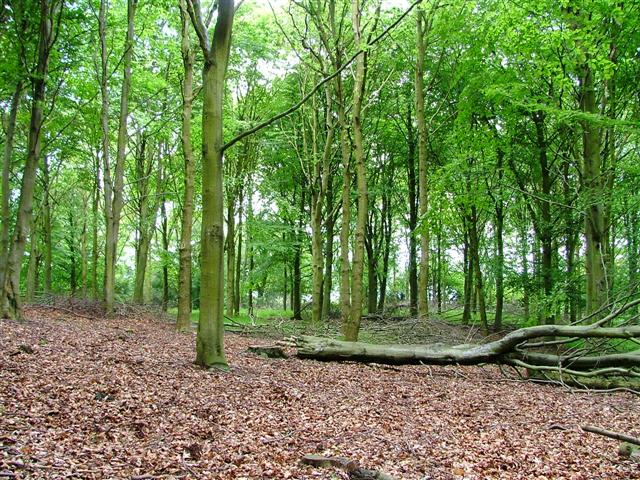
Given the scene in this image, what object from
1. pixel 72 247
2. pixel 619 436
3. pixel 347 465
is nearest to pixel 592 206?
pixel 619 436

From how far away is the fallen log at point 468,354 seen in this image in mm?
8570

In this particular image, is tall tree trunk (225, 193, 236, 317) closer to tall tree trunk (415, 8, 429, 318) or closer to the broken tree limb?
tall tree trunk (415, 8, 429, 318)

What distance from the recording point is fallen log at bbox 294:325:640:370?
857cm

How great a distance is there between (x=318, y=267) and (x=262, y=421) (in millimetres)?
13466

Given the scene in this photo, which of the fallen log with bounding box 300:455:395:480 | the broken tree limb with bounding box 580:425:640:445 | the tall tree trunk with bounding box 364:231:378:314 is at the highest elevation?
the tall tree trunk with bounding box 364:231:378:314

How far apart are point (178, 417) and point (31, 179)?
294 inches

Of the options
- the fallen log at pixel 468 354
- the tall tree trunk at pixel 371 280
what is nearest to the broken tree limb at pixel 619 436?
the fallen log at pixel 468 354

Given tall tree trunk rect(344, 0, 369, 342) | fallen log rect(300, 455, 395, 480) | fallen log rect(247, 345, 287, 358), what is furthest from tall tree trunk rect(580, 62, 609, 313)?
fallen log rect(300, 455, 395, 480)

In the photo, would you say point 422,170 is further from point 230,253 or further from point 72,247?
point 72,247

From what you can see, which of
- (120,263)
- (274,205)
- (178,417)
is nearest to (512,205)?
(274,205)

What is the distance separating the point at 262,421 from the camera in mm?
5074

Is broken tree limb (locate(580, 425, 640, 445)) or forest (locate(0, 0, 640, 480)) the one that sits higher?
forest (locate(0, 0, 640, 480))

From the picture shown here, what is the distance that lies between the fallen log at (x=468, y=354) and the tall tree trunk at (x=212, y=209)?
2.78 m

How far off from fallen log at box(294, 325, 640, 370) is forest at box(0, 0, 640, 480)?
0.15ft
